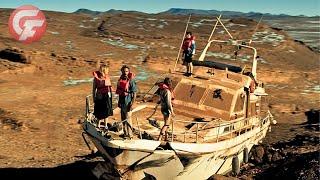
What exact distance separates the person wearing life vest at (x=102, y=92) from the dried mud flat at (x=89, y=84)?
3558 mm

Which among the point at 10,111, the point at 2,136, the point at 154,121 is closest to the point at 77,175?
the point at 154,121

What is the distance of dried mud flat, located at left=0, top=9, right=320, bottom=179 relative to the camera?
16969mm

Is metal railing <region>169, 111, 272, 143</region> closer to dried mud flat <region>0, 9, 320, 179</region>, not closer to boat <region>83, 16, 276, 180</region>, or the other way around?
boat <region>83, 16, 276, 180</region>

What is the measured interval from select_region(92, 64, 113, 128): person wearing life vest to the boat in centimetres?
45

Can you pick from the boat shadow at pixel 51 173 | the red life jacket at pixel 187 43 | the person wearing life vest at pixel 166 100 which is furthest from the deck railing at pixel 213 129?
the red life jacket at pixel 187 43

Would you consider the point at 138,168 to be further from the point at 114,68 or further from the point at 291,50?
the point at 291,50

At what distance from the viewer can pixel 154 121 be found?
14.2 meters

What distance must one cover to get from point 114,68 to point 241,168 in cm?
1663

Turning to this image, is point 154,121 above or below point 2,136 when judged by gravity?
above

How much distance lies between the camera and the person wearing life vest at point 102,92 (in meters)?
12.5

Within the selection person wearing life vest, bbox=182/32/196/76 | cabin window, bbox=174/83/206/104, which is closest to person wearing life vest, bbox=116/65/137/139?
cabin window, bbox=174/83/206/104

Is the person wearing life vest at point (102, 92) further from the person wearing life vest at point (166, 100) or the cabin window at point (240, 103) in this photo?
the cabin window at point (240, 103)

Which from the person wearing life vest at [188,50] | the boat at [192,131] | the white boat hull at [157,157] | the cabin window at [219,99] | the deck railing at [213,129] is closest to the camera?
the white boat hull at [157,157]

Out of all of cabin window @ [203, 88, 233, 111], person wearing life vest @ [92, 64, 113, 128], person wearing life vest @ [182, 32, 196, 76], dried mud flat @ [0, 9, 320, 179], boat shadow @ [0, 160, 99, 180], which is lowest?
boat shadow @ [0, 160, 99, 180]
